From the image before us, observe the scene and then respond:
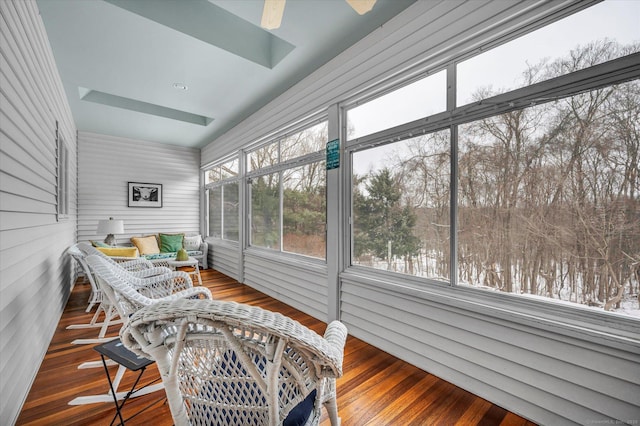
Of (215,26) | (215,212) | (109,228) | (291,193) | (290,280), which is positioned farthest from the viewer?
(215,212)

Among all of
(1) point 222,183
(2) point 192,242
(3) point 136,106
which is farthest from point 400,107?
(2) point 192,242

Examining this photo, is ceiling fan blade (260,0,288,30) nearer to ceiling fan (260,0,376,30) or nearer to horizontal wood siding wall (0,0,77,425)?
ceiling fan (260,0,376,30)

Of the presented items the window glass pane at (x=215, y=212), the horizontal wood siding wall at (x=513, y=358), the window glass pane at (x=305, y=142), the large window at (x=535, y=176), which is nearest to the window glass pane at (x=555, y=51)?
the large window at (x=535, y=176)

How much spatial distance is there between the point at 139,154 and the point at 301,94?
4.52 m

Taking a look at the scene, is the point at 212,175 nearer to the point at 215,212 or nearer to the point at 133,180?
the point at 215,212

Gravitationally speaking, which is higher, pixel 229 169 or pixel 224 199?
pixel 229 169

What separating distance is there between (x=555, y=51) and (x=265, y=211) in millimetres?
3703

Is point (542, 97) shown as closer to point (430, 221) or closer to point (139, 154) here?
point (430, 221)

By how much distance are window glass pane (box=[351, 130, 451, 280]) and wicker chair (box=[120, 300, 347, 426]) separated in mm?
1500

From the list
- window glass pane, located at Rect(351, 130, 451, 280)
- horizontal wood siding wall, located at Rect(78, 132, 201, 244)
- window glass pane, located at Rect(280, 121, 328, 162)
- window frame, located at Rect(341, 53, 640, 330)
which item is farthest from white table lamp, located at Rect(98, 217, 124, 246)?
window frame, located at Rect(341, 53, 640, 330)

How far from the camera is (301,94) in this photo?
11.5 ft

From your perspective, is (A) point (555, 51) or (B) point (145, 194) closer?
(A) point (555, 51)

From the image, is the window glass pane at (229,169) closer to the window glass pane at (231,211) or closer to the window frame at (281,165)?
the window glass pane at (231,211)

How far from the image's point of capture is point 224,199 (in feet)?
19.4
